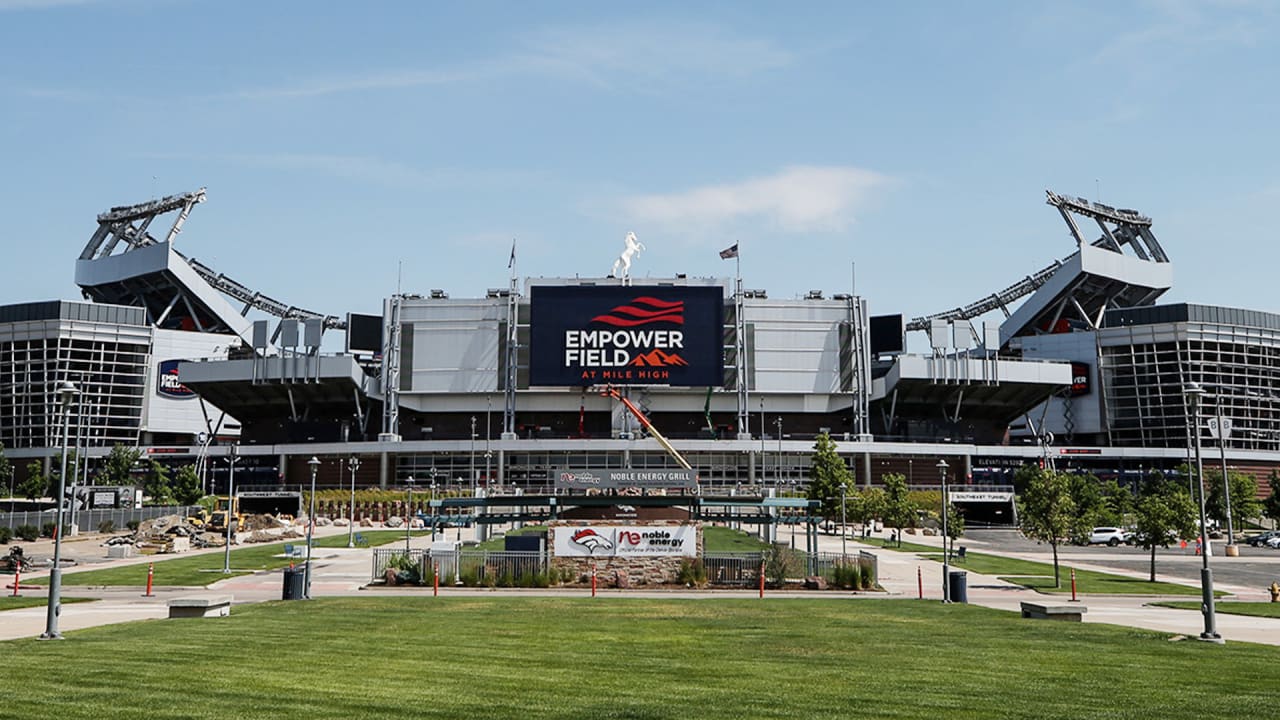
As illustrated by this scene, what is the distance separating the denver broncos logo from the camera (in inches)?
1774

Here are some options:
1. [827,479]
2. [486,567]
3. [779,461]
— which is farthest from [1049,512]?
[779,461]

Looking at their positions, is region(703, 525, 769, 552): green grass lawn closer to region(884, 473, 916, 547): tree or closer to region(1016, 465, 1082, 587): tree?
region(884, 473, 916, 547): tree

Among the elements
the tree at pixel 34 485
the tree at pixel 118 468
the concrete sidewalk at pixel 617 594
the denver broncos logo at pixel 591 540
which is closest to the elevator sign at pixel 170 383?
the tree at pixel 34 485

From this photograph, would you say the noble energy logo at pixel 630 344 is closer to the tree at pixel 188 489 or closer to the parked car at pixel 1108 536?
the tree at pixel 188 489

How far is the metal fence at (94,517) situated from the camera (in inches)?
3123

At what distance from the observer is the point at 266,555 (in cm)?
6319

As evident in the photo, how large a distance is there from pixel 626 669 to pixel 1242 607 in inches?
1134

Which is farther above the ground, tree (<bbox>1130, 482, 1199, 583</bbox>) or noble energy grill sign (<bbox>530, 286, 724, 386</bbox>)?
noble energy grill sign (<bbox>530, 286, 724, 386</bbox>)

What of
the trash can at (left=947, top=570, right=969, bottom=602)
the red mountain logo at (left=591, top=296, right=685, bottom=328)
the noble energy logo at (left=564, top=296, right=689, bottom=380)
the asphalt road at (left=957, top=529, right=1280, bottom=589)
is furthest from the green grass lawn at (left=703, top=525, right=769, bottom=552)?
the red mountain logo at (left=591, top=296, right=685, bottom=328)

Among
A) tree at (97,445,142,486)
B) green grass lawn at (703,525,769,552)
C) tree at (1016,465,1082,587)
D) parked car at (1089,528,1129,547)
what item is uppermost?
tree at (97,445,142,486)

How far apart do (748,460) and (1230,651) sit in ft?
353

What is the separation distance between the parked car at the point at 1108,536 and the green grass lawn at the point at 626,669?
5762 cm

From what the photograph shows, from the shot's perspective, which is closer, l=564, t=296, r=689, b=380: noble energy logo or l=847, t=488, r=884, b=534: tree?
l=847, t=488, r=884, b=534: tree

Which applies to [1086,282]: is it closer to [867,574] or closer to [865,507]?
[865,507]
